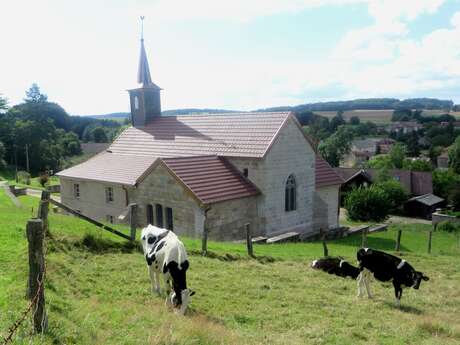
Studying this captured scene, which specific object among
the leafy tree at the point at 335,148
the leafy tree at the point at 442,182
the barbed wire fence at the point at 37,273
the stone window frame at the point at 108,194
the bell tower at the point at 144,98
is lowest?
the leafy tree at the point at 442,182

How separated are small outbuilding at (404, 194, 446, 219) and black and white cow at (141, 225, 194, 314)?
174 ft

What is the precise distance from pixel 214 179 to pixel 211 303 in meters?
14.9

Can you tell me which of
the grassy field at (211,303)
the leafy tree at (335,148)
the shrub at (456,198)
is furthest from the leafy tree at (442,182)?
the grassy field at (211,303)

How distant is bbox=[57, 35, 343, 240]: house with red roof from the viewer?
23.4 m

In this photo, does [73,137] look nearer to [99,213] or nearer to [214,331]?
[99,213]

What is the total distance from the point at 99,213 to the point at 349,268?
69.4 ft

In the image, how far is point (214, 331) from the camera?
7.56 metres

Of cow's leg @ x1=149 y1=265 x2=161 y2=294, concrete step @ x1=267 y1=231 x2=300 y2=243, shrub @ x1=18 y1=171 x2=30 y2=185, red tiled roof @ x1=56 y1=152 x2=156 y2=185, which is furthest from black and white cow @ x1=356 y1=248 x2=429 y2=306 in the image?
shrub @ x1=18 y1=171 x2=30 y2=185

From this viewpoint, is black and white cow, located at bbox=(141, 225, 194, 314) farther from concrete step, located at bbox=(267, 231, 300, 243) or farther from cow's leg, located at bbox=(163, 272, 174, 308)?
concrete step, located at bbox=(267, 231, 300, 243)

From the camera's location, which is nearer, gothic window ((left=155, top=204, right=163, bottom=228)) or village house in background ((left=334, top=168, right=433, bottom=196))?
gothic window ((left=155, top=204, right=163, bottom=228))

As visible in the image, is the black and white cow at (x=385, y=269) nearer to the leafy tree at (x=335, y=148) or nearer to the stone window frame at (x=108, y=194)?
the stone window frame at (x=108, y=194)

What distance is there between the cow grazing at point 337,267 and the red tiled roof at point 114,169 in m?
14.0

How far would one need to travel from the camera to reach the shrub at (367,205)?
4144 centimetres

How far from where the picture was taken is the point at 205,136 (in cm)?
2986
